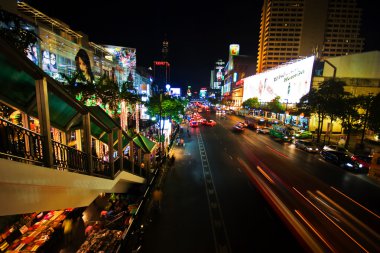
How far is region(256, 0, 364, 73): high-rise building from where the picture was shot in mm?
109375

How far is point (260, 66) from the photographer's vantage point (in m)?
124

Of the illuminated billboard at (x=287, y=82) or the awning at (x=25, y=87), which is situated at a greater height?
the illuminated billboard at (x=287, y=82)

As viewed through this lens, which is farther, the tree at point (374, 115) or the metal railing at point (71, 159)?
the tree at point (374, 115)

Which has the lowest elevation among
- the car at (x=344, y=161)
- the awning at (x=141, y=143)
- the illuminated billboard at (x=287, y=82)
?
the car at (x=344, y=161)

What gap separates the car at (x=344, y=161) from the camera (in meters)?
20.7

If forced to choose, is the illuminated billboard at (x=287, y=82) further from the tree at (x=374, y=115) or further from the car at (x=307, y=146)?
the car at (x=307, y=146)

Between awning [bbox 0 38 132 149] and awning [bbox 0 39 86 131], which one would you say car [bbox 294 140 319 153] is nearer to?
awning [bbox 0 38 132 149]

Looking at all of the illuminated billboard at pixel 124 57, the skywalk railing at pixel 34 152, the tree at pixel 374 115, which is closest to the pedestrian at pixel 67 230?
the skywalk railing at pixel 34 152

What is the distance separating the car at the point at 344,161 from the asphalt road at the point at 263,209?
89cm

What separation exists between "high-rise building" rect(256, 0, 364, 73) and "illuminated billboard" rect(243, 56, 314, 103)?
41086 millimetres

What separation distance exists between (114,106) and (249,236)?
1530 centimetres

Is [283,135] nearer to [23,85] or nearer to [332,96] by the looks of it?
[332,96]

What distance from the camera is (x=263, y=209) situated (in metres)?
12.8

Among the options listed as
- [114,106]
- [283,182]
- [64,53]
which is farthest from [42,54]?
[283,182]
